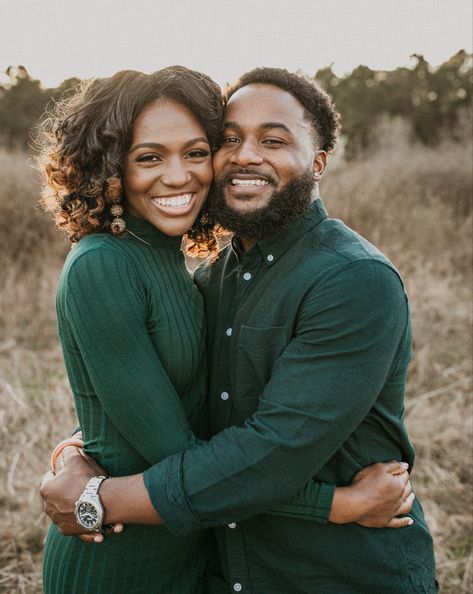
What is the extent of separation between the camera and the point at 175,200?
2182 mm

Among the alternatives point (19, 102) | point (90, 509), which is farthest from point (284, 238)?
point (19, 102)

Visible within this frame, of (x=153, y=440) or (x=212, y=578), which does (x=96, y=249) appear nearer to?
(x=153, y=440)

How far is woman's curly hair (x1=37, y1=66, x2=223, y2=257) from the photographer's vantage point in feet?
6.70

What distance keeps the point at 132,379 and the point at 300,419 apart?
496 mm

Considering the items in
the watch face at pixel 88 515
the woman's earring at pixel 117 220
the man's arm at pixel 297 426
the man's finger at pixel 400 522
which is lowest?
the man's finger at pixel 400 522

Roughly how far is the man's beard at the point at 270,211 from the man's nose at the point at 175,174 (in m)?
0.19

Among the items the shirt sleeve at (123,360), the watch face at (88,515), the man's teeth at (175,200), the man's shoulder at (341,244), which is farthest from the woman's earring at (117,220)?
the watch face at (88,515)

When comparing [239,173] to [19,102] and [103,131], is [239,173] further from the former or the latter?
[19,102]

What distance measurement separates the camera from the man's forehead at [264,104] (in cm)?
221

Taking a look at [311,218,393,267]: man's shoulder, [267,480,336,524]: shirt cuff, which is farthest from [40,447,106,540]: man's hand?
[311,218,393,267]: man's shoulder

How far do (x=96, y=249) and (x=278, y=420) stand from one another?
2.51 ft

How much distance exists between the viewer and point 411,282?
7195 millimetres

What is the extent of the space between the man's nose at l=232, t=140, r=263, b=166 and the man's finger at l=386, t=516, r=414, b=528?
4.26ft

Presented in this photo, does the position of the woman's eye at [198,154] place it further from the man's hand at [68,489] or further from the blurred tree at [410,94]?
the blurred tree at [410,94]
